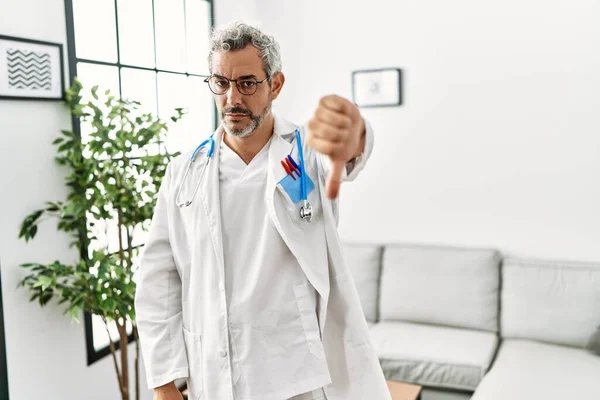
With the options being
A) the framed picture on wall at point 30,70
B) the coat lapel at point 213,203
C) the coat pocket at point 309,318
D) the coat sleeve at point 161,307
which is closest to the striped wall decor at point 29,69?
the framed picture on wall at point 30,70

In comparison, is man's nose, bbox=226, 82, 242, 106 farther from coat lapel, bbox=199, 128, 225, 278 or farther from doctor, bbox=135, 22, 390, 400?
coat lapel, bbox=199, 128, 225, 278

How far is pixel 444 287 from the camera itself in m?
3.17

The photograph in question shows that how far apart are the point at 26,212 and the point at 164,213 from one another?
984mm

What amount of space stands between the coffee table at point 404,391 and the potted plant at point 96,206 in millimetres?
1171

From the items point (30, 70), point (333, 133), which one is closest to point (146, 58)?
point (30, 70)

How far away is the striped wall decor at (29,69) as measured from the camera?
210cm

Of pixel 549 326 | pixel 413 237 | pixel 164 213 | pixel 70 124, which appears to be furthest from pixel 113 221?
pixel 549 326

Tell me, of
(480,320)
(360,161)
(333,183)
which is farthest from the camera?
(480,320)

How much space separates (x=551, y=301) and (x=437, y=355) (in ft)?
2.26

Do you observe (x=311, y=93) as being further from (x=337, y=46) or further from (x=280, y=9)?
(x=280, y=9)

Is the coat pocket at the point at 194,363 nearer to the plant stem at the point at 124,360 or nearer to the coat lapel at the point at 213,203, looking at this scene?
the coat lapel at the point at 213,203

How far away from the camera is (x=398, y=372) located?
2781 mm

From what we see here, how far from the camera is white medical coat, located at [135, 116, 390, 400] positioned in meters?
1.38

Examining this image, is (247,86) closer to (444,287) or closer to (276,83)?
(276,83)
